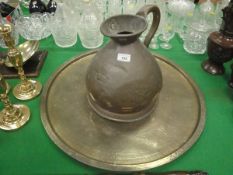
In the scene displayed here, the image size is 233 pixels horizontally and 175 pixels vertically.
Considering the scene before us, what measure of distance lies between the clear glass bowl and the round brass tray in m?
0.49

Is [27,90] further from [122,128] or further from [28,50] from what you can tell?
[122,128]

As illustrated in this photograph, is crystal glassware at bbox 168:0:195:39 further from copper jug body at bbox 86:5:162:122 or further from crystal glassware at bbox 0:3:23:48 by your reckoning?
crystal glassware at bbox 0:3:23:48

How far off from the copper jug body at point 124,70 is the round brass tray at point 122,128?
0.08 metres

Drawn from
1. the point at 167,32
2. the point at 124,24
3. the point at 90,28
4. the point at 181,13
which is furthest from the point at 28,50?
the point at 181,13

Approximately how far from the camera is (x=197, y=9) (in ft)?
4.92

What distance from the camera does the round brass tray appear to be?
0.78 metres

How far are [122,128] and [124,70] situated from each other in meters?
0.21

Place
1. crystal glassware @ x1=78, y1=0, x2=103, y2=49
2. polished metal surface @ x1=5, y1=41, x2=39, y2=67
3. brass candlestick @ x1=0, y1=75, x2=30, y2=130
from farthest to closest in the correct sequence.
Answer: crystal glassware @ x1=78, y1=0, x2=103, y2=49 → polished metal surface @ x1=5, y1=41, x2=39, y2=67 → brass candlestick @ x1=0, y1=75, x2=30, y2=130

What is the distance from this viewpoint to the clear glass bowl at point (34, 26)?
4.66 ft

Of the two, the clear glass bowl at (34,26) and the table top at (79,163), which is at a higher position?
the clear glass bowl at (34,26)

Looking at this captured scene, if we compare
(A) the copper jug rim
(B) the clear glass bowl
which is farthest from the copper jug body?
(B) the clear glass bowl

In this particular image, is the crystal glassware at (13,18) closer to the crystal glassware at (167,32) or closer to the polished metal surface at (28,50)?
the polished metal surface at (28,50)

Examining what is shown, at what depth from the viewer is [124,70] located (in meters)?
0.76

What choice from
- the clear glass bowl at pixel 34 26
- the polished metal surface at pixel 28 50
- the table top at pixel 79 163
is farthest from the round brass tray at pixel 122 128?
the clear glass bowl at pixel 34 26
